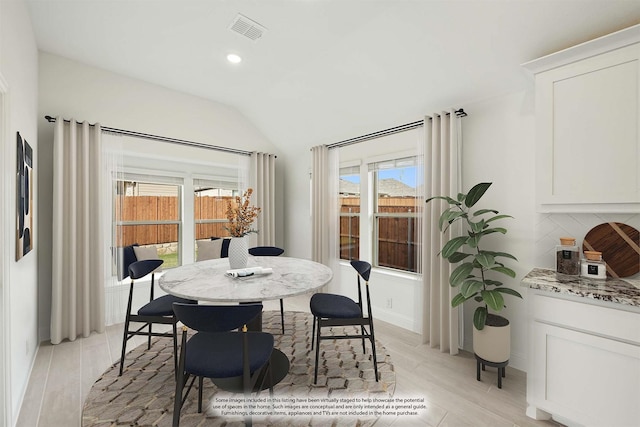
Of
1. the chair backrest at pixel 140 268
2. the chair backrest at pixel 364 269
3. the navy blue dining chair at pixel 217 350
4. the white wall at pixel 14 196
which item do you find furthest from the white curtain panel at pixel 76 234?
the chair backrest at pixel 364 269

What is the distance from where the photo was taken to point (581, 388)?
5.14 ft

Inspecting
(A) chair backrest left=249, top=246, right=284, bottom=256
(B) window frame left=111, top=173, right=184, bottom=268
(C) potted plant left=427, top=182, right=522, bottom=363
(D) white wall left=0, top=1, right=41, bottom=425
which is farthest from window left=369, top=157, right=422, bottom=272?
(D) white wall left=0, top=1, right=41, bottom=425

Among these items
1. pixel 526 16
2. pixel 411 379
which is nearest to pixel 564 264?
pixel 411 379

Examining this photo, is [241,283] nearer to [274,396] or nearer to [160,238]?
[274,396]

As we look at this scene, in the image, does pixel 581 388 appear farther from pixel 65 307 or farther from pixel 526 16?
pixel 65 307

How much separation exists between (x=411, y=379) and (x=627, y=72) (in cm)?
253

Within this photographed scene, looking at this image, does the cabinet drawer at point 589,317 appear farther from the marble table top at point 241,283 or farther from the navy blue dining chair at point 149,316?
the navy blue dining chair at point 149,316

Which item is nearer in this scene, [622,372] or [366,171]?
[622,372]

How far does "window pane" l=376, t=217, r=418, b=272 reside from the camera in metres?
3.22

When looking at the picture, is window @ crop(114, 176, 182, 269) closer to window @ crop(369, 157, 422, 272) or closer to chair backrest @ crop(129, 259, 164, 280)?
chair backrest @ crop(129, 259, 164, 280)

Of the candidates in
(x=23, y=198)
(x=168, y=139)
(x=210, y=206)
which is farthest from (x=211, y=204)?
(x=23, y=198)

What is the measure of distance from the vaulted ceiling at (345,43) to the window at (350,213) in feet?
2.33

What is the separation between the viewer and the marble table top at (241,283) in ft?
5.54

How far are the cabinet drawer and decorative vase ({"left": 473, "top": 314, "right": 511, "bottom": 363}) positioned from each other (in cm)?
47
